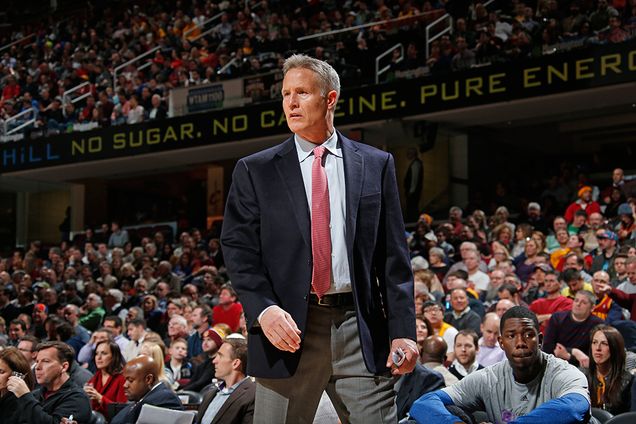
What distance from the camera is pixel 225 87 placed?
51.4ft

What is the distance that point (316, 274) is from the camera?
247 cm

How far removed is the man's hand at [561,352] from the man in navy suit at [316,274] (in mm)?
4473

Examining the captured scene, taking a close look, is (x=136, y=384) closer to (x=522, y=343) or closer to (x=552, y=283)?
(x=522, y=343)

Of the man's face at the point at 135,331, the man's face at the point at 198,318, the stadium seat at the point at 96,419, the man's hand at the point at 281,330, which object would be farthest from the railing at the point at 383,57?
the man's hand at the point at 281,330

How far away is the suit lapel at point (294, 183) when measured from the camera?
98.0 inches

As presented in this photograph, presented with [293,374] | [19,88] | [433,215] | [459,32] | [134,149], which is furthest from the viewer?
[19,88]

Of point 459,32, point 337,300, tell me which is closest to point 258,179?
point 337,300

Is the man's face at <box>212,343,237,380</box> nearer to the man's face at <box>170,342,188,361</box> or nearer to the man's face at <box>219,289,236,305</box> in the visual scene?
the man's face at <box>170,342,188,361</box>

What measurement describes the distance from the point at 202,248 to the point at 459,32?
5.22 m

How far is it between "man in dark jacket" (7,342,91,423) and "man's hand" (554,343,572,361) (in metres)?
3.32

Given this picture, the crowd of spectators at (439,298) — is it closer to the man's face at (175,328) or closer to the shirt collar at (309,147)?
the man's face at (175,328)

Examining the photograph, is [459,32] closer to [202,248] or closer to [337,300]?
[202,248]

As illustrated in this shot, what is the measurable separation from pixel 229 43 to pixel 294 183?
49.1ft

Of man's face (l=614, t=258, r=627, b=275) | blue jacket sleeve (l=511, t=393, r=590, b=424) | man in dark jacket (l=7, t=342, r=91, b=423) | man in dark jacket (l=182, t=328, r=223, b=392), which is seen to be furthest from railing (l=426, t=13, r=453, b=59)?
blue jacket sleeve (l=511, t=393, r=590, b=424)
